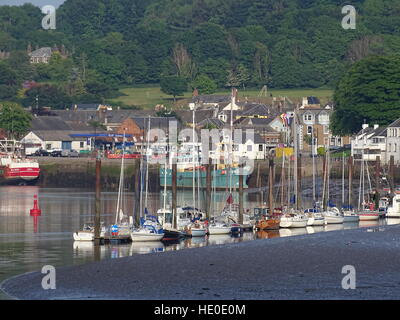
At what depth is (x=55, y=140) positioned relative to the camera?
14150 centimetres

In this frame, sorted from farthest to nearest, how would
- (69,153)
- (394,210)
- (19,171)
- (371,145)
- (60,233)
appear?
1. (69,153)
2. (19,171)
3. (371,145)
4. (394,210)
5. (60,233)

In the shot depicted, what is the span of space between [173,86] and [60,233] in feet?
448

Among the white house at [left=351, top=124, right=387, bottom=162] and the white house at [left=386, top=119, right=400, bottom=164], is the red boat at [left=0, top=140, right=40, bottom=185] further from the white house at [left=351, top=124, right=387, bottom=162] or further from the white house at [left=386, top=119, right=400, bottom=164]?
the white house at [left=386, top=119, right=400, bottom=164]

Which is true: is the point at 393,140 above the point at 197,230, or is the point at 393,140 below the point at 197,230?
above

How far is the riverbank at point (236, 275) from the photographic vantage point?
38250mm

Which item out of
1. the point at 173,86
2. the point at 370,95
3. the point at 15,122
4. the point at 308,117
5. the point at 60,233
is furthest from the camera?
the point at 173,86

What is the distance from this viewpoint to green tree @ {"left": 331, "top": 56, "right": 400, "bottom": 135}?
120062mm

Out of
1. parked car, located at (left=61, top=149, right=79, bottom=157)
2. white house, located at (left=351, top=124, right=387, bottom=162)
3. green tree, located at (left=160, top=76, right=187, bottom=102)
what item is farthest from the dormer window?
green tree, located at (left=160, top=76, right=187, bottom=102)

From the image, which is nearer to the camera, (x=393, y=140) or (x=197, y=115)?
(x=393, y=140)

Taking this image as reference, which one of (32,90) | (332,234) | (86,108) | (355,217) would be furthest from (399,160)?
(32,90)

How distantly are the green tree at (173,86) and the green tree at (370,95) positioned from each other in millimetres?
73165

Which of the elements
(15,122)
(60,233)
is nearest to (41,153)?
(15,122)

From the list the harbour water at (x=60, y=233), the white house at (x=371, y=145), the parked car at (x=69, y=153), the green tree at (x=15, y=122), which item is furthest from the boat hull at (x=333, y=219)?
the green tree at (x=15, y=122)

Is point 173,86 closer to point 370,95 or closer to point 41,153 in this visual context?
point 41,153
